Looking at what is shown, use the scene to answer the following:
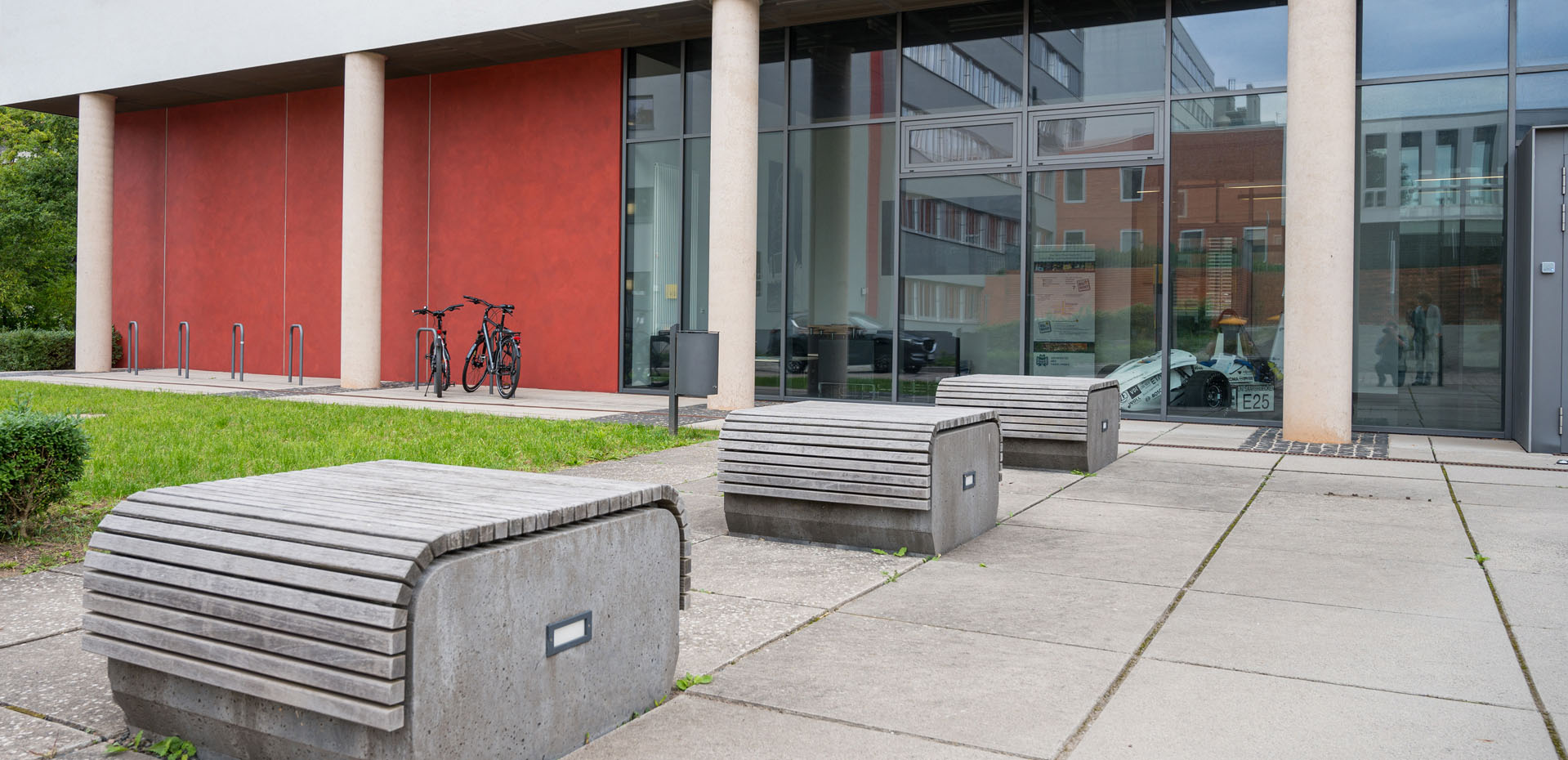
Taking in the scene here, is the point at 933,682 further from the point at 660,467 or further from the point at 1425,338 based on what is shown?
the point at 1425,338

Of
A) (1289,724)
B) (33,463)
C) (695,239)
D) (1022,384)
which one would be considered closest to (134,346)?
(695,239)

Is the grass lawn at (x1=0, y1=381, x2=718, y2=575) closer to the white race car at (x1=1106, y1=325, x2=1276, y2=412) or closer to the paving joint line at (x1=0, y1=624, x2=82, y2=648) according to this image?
the paving joint line at (x1=0, y1=624, x2=82, y2=648)

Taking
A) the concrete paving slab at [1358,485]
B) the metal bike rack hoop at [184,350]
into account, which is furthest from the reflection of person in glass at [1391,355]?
the metal bike rack hoop at [184,350]

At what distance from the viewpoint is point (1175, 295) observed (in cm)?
1273

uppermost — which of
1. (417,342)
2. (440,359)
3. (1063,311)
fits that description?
(1063,311)

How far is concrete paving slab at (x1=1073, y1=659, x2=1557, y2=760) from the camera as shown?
117 inches

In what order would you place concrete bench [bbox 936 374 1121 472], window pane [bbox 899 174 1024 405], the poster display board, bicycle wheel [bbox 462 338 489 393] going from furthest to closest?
1. bicycle wheel [bbox 462 338 489 393]
2. window pane [bbox 899 174 1024 405]
3. the poster display board
4. concrete bench [bbox 936 374 1121 472]

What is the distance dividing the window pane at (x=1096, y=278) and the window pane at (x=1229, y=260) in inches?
11.4

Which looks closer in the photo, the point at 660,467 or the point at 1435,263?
the point at 660,467

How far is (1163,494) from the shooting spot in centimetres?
743

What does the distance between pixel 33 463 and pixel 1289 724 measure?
17.1 ft

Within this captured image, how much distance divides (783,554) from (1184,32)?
9856mm

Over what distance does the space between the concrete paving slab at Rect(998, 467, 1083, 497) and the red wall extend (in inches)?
355

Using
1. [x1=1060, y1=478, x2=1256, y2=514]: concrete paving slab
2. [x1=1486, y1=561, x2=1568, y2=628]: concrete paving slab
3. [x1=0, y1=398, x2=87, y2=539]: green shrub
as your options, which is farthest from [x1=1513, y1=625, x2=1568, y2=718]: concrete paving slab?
[x1=0, y1=398, x2=87, y2=539]: green shrub
